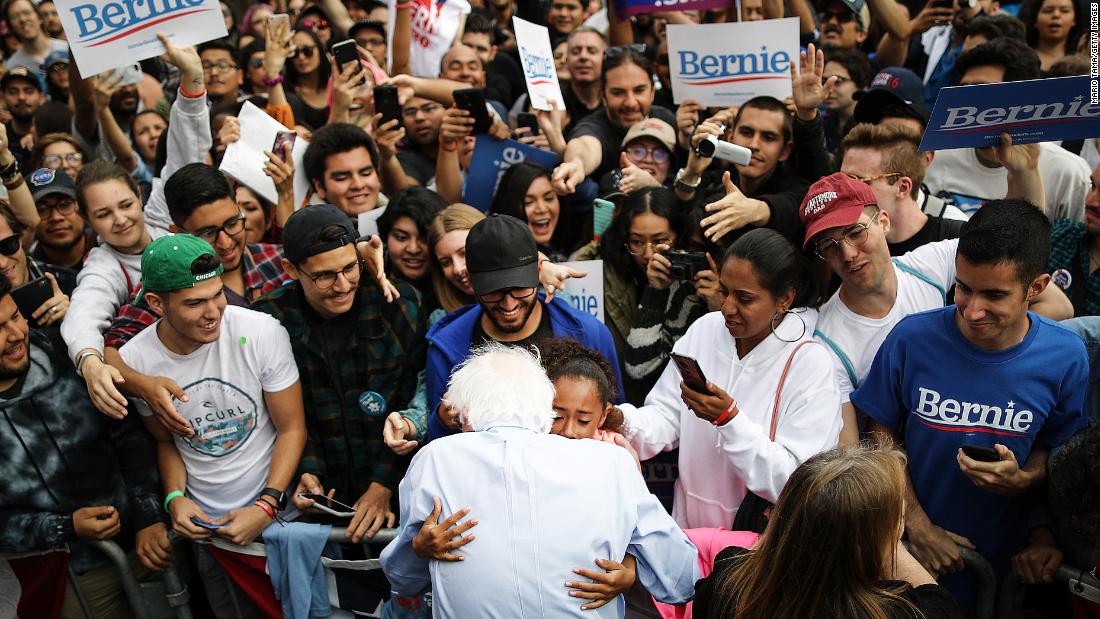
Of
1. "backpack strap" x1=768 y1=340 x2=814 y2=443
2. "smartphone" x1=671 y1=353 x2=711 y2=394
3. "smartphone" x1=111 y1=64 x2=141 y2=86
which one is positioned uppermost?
"smartphone" x1=111 y1=64 x2=141 y2=86

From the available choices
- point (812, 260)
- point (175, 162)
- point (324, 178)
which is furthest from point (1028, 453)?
point (175, 162)

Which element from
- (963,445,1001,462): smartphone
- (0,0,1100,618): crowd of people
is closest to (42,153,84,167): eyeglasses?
(0,0,1100,618): crowd of people

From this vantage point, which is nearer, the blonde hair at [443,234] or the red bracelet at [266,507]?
the red bracelet at [266,507]

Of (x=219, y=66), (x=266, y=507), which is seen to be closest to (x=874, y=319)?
(x=266, y=507)

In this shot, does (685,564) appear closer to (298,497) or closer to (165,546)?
(298,497)

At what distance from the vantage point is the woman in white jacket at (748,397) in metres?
2.99

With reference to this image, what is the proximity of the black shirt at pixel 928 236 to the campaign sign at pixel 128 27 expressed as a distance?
12.4ft

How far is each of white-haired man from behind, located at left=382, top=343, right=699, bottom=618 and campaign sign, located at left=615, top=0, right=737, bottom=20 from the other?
4150 millimetres

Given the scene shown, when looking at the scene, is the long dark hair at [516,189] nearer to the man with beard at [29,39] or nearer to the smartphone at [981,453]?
the smartphone at [981,453]

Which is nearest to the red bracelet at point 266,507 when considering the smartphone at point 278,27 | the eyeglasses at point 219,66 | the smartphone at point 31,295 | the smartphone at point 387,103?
the smartphone at point 31,295

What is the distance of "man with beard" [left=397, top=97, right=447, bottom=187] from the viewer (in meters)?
5.99

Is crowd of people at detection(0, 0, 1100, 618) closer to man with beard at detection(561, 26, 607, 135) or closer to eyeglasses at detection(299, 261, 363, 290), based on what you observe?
eyeglasses at detection(299, 261, 363, 290)

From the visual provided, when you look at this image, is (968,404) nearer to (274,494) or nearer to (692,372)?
(692,372)

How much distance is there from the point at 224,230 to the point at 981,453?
3.36 m
